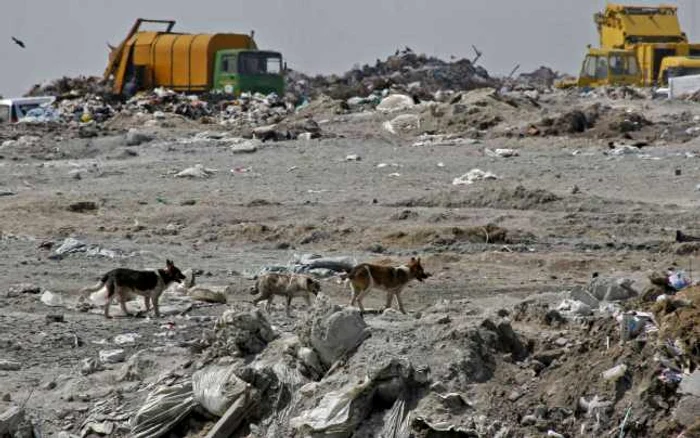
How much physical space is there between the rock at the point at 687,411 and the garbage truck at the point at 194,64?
31056 mm

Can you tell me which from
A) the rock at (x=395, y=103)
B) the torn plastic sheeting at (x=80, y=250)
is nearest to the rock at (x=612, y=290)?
the torn plastic sheeting at (x=80, y=250)

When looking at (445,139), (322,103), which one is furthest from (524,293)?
(322,103)

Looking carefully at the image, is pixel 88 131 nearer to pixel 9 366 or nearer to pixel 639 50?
pixel 639 50

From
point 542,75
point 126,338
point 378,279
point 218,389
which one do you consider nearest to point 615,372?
point 218,389

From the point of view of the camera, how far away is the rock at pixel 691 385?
290 inches

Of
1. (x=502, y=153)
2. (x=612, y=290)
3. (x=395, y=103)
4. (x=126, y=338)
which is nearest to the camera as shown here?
(x=126, y=338)

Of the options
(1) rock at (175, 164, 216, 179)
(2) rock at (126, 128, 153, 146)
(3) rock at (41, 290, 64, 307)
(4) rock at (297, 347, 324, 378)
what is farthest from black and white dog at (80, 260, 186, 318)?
(2) rock at (126, 128, 153, 146)

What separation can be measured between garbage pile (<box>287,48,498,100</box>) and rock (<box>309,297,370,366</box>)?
31747 mm

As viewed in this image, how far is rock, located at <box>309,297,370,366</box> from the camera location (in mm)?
8836

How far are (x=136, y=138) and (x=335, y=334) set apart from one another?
67.1 ft

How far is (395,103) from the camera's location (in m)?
31.8

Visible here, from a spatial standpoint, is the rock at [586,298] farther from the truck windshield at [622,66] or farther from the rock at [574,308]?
the truck windshield at [622,66]

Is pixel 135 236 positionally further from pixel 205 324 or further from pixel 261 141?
pixel 261 141

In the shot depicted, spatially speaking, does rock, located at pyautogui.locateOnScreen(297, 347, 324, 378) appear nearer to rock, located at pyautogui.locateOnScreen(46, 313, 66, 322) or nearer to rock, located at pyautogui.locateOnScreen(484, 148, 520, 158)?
rock, located at pyautogui.locateOnScreen(46, 313, 66, 322)
